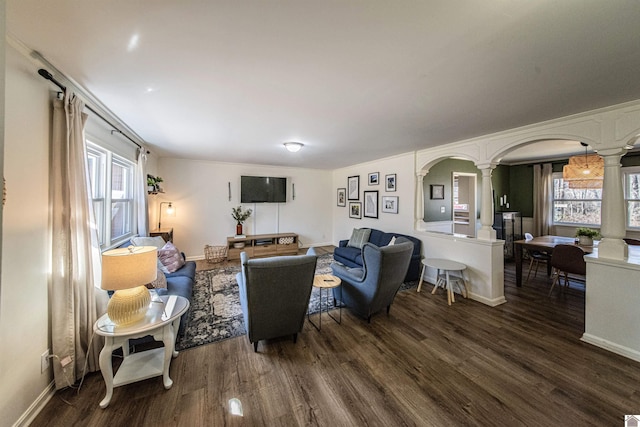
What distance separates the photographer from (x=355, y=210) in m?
6.45

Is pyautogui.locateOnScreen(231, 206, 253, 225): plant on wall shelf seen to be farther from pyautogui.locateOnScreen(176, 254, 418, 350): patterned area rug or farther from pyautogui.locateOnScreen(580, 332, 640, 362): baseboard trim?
pyautogui.locateOnScreen(580, 332, 640, 362): baseboard trim

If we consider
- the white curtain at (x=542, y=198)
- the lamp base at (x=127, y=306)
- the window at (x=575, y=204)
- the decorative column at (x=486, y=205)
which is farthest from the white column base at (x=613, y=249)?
the lamp base at (x=127, y=306)

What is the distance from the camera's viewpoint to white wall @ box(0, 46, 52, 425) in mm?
1485

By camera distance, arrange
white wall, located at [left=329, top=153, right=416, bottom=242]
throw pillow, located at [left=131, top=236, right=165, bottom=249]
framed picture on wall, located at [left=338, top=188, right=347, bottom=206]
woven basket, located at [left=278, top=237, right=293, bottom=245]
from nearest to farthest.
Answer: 1. throw pillow, located at [left=131, top=236, right=165, bottom=249]
2. white wall, located at [left=329, top=153, right=416, bottom=242]
3. woven basket, located at [left=278, top=237, right=293, bottom=245]
4. framed picture on wall, located at [left=338, top=188, right=347, bottom=206]

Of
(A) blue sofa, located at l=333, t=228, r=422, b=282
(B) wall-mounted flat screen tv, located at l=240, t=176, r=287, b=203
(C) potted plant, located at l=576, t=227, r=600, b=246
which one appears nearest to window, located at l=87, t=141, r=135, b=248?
(B) wall-mounted flat screen tv, located at l=240, t=176, r=287, b=203

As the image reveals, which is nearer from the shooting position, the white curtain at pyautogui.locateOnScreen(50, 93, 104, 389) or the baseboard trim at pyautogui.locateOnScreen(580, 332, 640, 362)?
the white curtain at pyautogui.locateOnScreen(50, 93, 104, 389)

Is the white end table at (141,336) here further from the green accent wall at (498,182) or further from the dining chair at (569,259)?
the dining chair at (569,259)

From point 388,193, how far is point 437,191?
1023 millimetres

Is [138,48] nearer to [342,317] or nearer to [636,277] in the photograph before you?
[342,317]

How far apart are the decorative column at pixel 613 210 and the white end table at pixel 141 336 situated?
13.9 feet

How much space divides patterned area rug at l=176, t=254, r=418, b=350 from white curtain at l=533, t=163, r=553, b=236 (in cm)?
400

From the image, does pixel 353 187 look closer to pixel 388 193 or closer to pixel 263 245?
pixel 388 193

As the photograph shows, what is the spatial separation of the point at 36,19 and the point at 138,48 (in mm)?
455

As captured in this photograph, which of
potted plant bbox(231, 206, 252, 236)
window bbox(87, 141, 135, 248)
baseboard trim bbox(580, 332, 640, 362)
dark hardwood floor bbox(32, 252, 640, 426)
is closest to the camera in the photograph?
dark hardwood floor bbox(32, 252, 640, 426)
